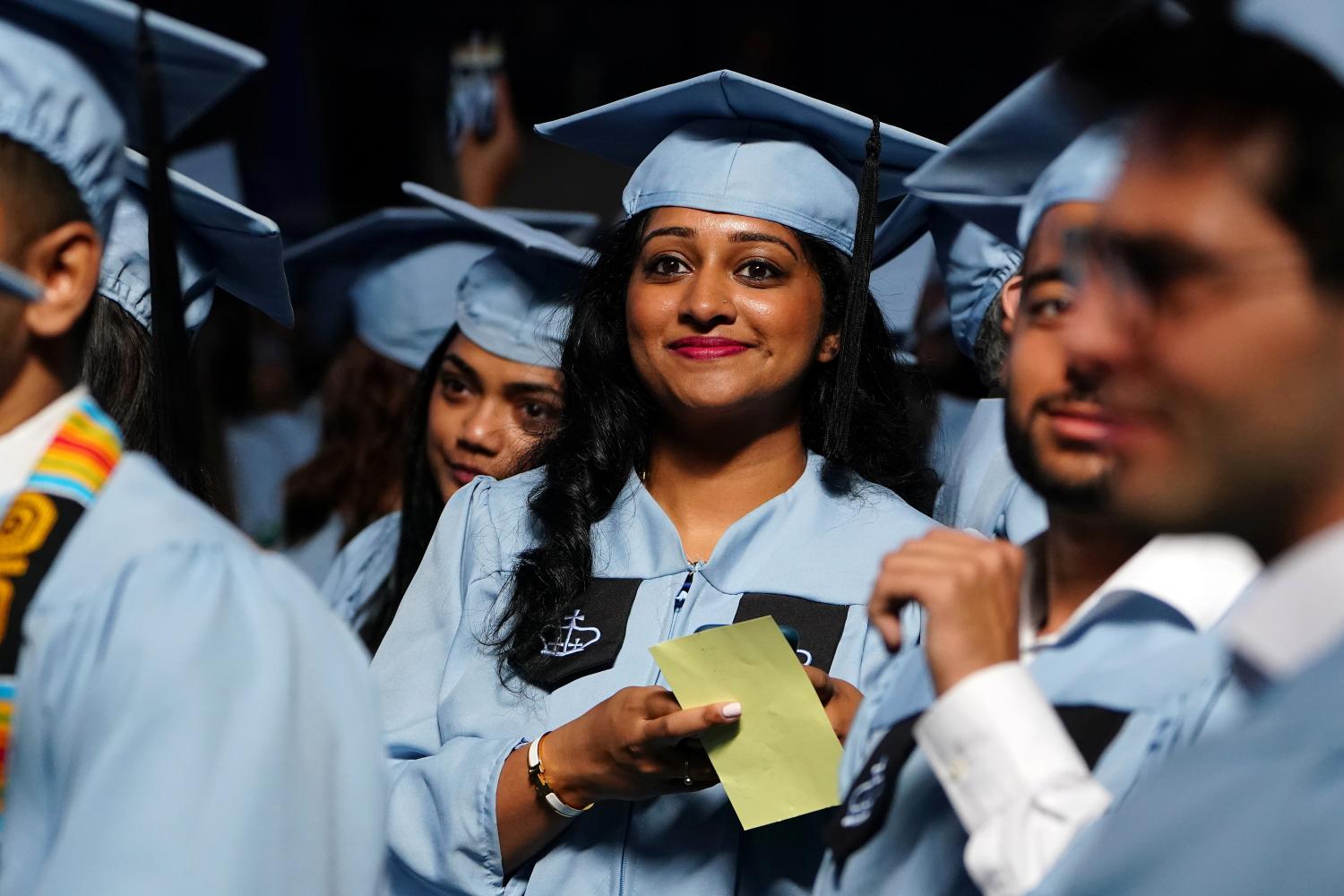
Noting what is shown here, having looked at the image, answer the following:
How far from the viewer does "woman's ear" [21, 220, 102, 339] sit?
1525mm

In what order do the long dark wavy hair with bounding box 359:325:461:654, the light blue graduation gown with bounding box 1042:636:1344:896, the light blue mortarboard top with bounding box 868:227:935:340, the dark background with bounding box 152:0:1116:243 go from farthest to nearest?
the dark background with bounding box 152:0:1116:243 < the long dark wavy hair with bounding box 359:325:461:654 < the light blue mortarboard top with bounding box 868:227:935:340 < the light blue graduation gown with bounding box 1042:636:1344:896

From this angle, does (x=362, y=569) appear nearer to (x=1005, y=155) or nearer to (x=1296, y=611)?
(x=1005, y=155)

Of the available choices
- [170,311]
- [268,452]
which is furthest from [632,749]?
[268,452]

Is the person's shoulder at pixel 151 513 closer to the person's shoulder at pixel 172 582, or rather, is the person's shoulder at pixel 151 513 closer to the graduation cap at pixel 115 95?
the person's shoulder at pixel 172 582

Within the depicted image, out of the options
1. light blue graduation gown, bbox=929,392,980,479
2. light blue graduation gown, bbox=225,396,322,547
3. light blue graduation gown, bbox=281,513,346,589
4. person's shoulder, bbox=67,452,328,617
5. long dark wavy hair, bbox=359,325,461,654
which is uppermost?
person's shoulder, bbox=67,452,328,617

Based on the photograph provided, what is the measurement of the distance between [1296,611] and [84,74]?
3.99 feet

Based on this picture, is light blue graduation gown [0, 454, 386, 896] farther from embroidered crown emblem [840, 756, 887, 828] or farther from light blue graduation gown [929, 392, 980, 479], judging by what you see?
light blue graduation gown [929, 392, 980, 479]

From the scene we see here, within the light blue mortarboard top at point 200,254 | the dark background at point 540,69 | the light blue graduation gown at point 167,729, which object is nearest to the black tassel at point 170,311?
the light blue graduation gown at point 167,729

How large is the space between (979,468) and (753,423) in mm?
561

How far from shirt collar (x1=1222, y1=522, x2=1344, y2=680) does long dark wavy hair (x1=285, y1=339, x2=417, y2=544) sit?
311 cm

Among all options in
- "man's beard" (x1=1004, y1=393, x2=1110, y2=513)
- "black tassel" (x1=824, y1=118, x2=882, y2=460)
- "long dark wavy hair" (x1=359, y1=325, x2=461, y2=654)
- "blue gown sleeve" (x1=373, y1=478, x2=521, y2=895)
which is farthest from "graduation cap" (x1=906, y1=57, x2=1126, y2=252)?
"long dark wavy hair" (x1=359, y1=325, x2=461, y2=654)

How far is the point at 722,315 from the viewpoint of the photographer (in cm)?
261

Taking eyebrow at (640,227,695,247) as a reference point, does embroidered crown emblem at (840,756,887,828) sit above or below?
below

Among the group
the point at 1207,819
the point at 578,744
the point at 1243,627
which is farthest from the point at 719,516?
the point at 1207,819
